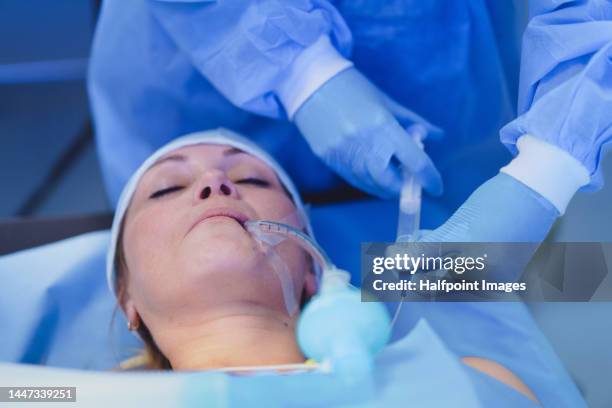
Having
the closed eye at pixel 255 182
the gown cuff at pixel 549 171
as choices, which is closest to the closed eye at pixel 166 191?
the closed eye at pixel 255 182

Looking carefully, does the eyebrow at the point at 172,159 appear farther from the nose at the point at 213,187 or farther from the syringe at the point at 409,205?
the syringe at the point at 409,205

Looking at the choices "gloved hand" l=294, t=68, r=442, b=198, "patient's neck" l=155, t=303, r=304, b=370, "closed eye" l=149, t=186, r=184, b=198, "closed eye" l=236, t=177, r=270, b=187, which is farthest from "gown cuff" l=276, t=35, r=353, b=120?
"patient's neck" l=155, t=303, r=304, b=370

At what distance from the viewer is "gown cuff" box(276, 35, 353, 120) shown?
106cm

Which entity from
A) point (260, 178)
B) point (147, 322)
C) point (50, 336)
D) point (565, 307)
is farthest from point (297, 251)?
point (50, 336)

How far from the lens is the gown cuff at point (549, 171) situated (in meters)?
0.87

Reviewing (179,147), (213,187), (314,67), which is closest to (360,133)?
(314,67)

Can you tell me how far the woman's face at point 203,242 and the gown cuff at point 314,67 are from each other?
18cm

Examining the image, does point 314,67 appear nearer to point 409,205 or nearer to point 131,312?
point 409,205

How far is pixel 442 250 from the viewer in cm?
86

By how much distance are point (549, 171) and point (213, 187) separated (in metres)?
0.51

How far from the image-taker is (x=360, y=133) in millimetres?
1039

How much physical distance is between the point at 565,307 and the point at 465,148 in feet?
1.41

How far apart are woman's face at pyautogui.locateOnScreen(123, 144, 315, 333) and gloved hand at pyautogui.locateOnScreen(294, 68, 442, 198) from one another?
135mm

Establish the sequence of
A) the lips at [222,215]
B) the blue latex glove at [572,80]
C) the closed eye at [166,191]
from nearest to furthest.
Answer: the blue latex glove at [572,80], the lips at [222,215], the closed eye at [166,191]
